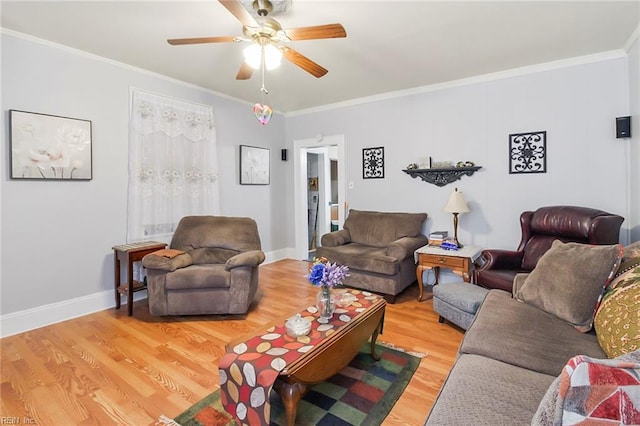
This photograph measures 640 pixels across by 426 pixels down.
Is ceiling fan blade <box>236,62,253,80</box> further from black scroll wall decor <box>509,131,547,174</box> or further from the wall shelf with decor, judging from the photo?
black scroll wall decor <box>509,131,547,174</box>

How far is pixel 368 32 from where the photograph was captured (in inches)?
104

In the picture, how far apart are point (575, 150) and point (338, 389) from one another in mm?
3374

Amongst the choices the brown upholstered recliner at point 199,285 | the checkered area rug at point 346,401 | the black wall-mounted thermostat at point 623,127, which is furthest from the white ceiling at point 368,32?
the checkered area rug at point 346,401

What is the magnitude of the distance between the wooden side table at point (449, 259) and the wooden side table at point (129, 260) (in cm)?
285

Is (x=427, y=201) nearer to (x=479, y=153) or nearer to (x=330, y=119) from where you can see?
(x=479, y=153)

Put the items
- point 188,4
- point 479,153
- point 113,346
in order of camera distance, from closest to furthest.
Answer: point 188,4
point 113,346
point 479,153

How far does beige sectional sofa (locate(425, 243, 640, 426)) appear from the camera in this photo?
63 centimetres

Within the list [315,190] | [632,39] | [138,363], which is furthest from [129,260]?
[632,39]

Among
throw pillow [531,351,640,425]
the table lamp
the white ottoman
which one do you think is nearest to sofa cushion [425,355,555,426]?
throw pillow [531,351,640,425]

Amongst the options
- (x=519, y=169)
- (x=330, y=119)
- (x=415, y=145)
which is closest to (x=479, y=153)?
(x=519, y=169)

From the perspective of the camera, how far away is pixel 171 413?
1.72m

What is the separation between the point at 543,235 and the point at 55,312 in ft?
15.7

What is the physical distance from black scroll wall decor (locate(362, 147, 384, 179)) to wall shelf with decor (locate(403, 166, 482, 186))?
0.43 m

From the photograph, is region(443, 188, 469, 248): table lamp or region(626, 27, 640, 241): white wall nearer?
region(626, 27, 640, 241): white wall
